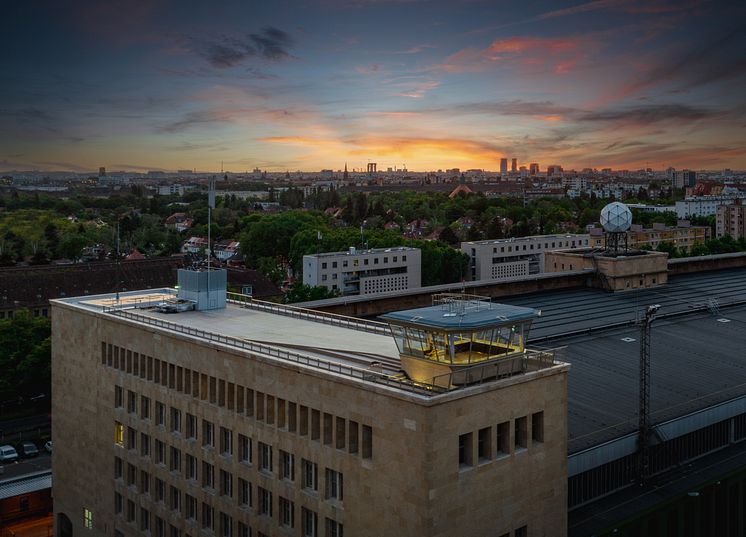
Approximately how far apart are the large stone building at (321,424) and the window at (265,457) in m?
→ 0.08

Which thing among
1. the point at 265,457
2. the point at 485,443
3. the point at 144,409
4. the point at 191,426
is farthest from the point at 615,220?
the point at 265,457

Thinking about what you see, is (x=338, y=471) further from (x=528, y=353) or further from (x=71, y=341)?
(x=71, y=341)

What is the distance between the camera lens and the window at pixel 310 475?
34500 millimetres

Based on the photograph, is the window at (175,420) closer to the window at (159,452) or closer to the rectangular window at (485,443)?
the window at (159,452)

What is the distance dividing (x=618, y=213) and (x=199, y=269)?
4723 centimetres

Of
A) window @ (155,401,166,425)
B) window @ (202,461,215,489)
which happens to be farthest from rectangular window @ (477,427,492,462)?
window @ (155,401,166,425)

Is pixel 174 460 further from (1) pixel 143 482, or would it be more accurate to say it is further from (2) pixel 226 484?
(2) pixel 226 484

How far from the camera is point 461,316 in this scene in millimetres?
32938

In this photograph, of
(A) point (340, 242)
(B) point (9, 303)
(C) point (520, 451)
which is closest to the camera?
(C) point (520, 451)

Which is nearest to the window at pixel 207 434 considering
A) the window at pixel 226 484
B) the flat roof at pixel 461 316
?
the window at pixel 226 484

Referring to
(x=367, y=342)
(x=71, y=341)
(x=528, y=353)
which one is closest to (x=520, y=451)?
(x=528, y=353)

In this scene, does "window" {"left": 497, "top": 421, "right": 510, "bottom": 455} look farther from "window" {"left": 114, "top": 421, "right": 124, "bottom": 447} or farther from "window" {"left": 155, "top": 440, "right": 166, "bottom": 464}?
"window" {"left": 114, "top": 421, "right": 124, "bottom": 447}

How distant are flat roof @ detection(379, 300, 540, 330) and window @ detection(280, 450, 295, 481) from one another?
308 inches

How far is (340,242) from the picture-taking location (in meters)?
174
